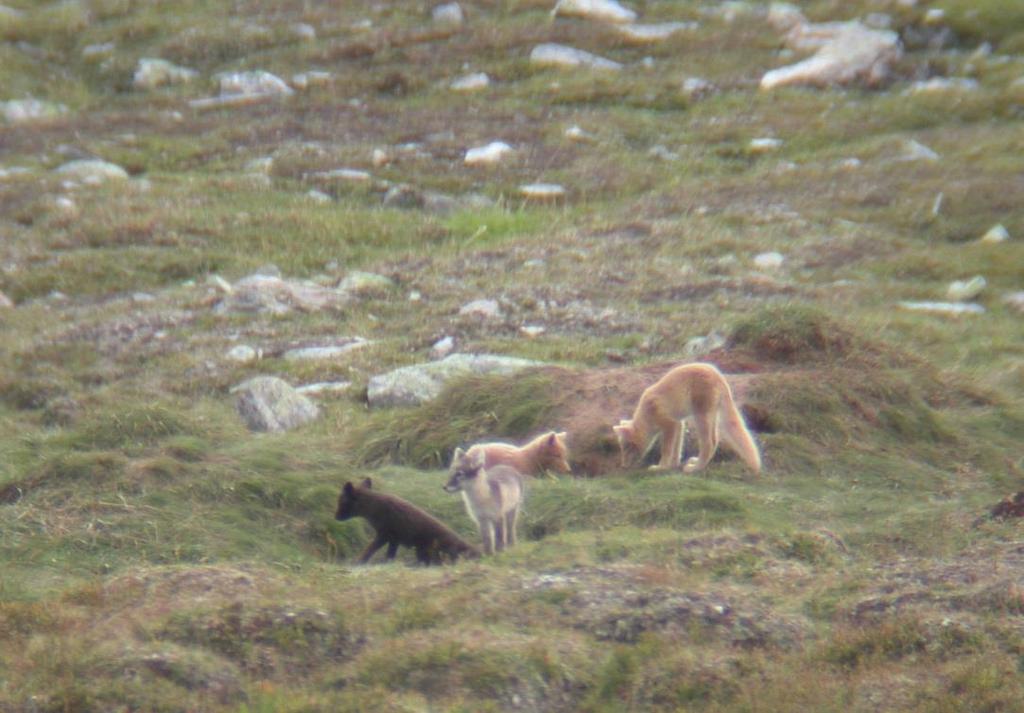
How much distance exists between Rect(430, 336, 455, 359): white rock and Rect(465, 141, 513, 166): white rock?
6574 millimetres

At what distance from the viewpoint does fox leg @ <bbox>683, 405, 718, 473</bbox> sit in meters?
9.52

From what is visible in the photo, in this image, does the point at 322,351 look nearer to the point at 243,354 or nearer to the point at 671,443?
the point at 243,354

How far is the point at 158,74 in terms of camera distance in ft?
81.9

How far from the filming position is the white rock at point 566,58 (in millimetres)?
24203

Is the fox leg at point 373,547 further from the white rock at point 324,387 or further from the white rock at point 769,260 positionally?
the white rock at point 769,260

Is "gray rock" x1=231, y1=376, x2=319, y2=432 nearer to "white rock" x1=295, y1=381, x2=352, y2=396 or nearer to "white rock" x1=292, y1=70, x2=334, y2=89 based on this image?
"white rock" x1=295, y1=381, x2=352, y2=396

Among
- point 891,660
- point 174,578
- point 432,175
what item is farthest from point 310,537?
point 432,175

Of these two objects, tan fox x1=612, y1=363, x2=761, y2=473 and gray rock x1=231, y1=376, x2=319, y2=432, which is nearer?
tan fox x1=612, y1=363, x2=761, y2=473

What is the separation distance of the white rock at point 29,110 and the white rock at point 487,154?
7.20 metres

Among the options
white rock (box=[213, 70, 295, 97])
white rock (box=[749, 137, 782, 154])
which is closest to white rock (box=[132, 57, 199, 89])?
white rock (box=[213, 70, 295, 97])

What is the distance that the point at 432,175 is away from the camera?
2011 cm

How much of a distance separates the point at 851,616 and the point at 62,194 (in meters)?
15.0

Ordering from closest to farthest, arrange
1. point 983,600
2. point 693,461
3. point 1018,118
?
point 983,600 < point 693,461 < point 1018,118

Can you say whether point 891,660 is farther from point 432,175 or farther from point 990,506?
point 432,175
